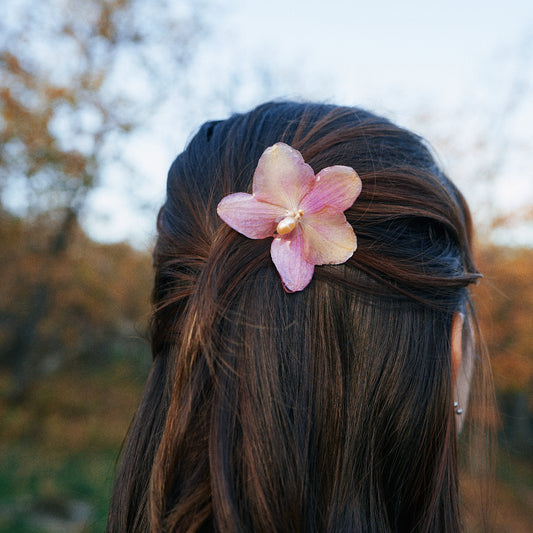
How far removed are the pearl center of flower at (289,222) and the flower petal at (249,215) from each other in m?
0.02

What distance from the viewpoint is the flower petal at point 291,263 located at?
30.5 inches

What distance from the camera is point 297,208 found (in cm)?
82

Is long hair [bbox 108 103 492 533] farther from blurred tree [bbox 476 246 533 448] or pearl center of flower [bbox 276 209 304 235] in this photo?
blurred tree [bbox 476 246 533 448]

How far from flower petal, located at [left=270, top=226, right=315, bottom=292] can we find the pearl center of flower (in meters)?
0.02

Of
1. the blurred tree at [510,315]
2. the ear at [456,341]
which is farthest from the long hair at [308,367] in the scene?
the blurred tree at [510,315]

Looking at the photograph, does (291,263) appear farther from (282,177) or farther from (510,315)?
(510,315)

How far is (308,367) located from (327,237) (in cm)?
22

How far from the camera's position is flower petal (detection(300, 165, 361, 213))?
81 cm

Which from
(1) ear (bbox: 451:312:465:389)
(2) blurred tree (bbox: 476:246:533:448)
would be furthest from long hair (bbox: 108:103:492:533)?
(2) blurred tree (bbox: 476:246:533:448)

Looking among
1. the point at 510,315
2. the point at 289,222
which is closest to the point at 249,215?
the point at 289,222

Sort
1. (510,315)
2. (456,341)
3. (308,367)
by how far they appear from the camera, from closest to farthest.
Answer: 1. (308,367)
2. (456,341)
3. (510,315)

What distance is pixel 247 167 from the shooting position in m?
0.89

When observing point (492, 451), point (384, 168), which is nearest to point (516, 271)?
point (492, 451)

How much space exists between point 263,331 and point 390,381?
254 mm
